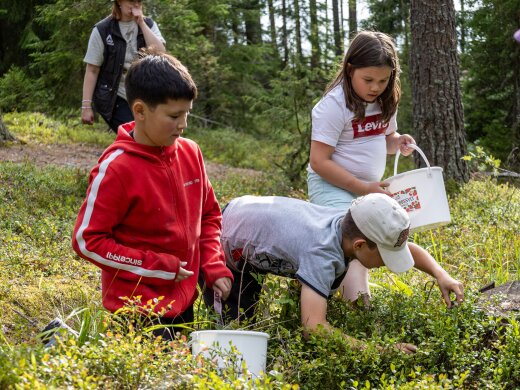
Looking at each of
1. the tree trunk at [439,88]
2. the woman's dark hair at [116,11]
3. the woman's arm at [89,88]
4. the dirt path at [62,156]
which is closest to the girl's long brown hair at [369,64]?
the woman's dark hair at [116,11]

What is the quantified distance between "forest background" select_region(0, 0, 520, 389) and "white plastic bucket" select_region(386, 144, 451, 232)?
41 centimetres

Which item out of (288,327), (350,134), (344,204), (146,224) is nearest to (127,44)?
(350,134)

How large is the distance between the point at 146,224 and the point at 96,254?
28cm

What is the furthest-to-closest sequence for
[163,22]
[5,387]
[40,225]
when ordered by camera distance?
1. [163,22]
2. [40,225]
3. [5,387]

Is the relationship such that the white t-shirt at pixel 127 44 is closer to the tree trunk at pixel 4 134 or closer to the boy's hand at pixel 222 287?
the boy's hand at pixel 222 287

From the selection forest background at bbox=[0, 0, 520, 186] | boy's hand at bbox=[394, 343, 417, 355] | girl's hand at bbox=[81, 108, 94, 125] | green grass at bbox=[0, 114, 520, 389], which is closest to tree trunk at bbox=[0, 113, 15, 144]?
forest background at bbox=[0, 0, 520, 186]

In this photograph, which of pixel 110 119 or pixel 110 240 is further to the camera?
pixel 110 119

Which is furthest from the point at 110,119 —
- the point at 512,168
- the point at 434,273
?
the point at 512,168

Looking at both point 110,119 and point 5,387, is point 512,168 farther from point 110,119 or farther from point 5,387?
point 5,387

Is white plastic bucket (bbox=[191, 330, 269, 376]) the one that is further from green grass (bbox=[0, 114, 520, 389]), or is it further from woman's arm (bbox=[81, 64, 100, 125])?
woman's arm (bbox=[81, 64, 100, 125])

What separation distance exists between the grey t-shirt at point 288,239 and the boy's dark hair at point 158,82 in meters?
0.72

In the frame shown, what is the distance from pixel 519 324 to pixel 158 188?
72.8 inches

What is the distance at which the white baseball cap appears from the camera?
10.7 feet

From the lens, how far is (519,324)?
3.73 meters
